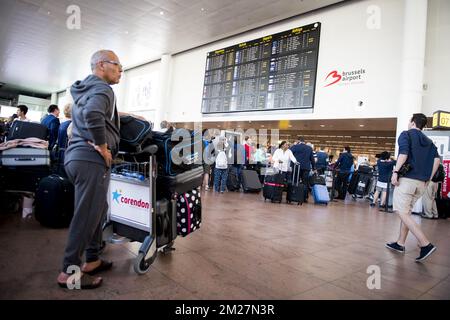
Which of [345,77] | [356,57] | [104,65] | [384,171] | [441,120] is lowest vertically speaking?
[384,171]

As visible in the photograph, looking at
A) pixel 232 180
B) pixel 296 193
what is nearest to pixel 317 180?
pixel 296 193

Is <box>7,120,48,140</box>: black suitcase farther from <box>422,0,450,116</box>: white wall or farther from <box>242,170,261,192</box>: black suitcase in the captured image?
<box>422,0,450,116</box>: white wall

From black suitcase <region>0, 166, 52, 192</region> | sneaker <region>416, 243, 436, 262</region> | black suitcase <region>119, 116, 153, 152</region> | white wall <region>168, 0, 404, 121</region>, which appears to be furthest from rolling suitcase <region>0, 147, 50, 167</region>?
white wall <region>168, 0, 404, 121</region>

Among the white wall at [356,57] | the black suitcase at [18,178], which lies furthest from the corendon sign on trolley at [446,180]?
the black suitcase at [18,178]

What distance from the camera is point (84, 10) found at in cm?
952

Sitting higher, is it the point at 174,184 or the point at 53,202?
the point at 174,184

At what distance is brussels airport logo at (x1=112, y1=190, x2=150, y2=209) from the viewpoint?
2.32 m

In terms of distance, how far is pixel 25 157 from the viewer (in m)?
3.78

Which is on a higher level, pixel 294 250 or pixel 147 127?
pixel 147 127

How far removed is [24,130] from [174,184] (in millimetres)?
2907

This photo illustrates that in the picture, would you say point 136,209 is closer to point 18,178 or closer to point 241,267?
point 241,267
